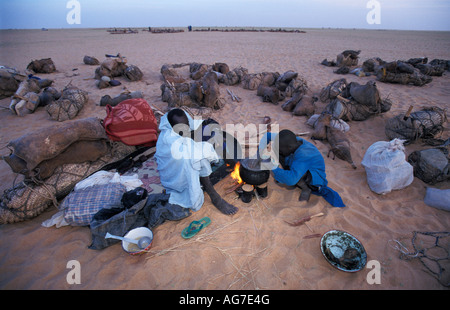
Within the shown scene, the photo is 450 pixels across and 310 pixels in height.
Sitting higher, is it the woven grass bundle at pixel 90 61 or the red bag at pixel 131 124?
the woven grass bundle at pixel 90 61

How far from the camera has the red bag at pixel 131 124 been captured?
12.1 ft

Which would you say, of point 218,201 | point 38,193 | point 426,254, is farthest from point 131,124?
point 426,254

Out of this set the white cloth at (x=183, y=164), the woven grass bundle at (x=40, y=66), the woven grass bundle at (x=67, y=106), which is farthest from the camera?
the woven grass bundle at (x=40, y=66)

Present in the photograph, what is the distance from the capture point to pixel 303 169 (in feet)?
9.52

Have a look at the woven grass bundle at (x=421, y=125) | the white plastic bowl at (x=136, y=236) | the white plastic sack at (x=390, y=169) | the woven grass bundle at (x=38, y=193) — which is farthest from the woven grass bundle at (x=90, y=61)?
the woven grass bundle at (x=421, y=125)

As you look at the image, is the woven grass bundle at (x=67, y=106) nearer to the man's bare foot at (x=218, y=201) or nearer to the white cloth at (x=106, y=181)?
the white cloth at (x=106, y=181)

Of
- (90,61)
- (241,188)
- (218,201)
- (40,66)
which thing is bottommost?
(218,201)

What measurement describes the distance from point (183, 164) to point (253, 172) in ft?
3.33

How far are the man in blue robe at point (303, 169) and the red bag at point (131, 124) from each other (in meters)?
Result: 2.41

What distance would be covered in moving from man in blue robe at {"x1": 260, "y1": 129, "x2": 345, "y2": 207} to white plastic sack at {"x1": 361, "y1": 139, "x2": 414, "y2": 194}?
0.85 m

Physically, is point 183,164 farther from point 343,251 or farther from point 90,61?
point 90,61

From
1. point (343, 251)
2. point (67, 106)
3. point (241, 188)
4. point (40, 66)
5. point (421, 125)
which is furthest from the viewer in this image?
point (40, 66)

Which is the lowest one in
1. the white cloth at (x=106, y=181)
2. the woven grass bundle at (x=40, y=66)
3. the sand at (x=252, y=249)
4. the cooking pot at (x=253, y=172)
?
the sand at (x=252, y=249)

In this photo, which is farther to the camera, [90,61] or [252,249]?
[90,61]
